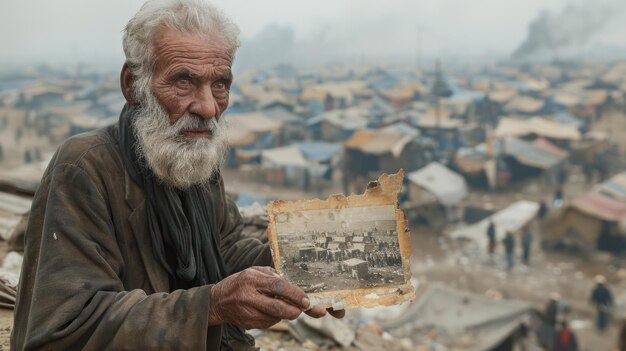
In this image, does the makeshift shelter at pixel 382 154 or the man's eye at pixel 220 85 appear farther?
the makeshift shelter at pixel 382 154

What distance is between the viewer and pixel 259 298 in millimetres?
1492

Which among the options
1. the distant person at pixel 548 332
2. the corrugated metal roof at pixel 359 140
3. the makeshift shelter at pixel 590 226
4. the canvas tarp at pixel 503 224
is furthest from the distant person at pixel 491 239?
the corrugated metal roof at pixel 359 140

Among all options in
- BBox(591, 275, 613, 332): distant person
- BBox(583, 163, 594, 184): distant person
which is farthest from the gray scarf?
BBox(583, 163, 594, 184): distant person

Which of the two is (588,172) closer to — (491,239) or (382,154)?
(382,154)

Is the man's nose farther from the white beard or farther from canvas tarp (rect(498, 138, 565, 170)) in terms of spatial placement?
canvas tarp (rect(498, 138, 565, 170))

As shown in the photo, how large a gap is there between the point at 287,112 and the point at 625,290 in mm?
24256

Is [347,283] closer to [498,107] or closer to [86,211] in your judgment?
[86,211]

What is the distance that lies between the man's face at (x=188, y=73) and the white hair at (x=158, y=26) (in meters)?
0.02

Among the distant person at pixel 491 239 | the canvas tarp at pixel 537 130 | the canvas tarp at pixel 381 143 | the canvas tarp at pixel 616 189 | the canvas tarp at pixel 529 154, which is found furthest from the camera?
the canvas tarp at pixel 537 130

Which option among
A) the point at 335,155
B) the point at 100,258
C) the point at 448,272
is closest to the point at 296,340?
the point at 100,258

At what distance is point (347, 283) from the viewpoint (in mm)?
1729

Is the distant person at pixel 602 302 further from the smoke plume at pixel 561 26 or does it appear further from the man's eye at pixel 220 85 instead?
the smoke plume at pixel 561 26

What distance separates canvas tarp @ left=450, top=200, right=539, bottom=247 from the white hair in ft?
49.9

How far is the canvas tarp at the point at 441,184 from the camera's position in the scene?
18.6 metres
